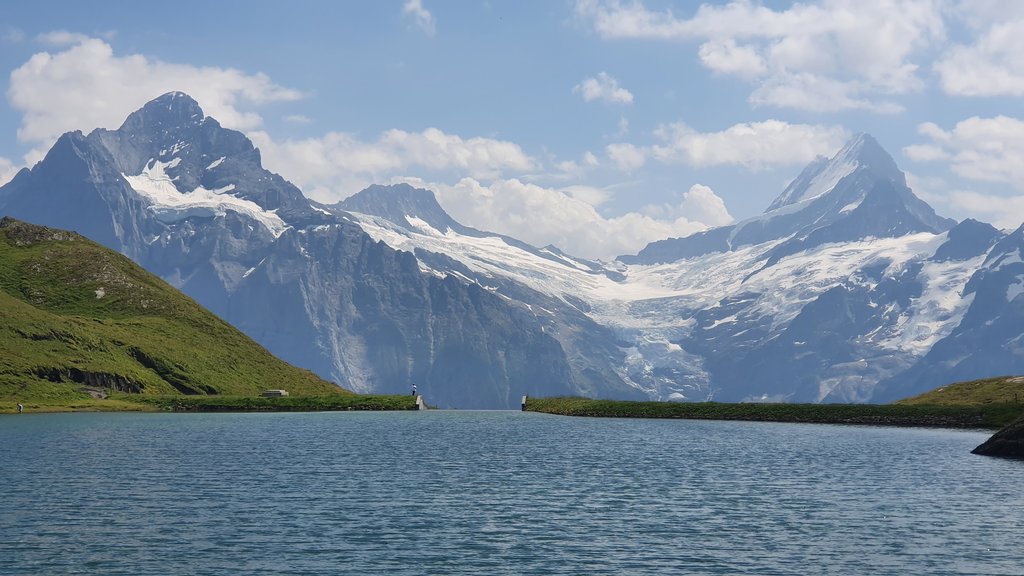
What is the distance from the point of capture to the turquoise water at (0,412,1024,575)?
2469 inches

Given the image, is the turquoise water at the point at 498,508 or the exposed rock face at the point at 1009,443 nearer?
the turquoise water at the point at 498,508

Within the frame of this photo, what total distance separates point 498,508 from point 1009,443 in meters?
69.2

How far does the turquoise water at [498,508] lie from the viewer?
62.7 m

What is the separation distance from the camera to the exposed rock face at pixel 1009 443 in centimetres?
12188

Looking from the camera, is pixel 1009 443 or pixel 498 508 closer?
pixel 498 508

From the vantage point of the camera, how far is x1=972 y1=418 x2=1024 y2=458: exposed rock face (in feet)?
400

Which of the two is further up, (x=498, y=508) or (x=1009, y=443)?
(x=1009, y=443)

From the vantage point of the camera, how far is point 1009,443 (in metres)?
123

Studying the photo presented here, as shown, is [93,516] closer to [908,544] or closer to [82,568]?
[82,568]

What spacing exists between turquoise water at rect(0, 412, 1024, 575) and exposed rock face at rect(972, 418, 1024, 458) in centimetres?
485

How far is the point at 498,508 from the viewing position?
82.7 meters

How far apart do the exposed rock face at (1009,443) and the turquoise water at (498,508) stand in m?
4.85

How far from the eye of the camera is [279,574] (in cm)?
5831

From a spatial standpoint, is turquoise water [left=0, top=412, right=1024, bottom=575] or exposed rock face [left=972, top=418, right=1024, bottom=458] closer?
turquoise water [left=0, top=412, right=1024, bottom=575]
